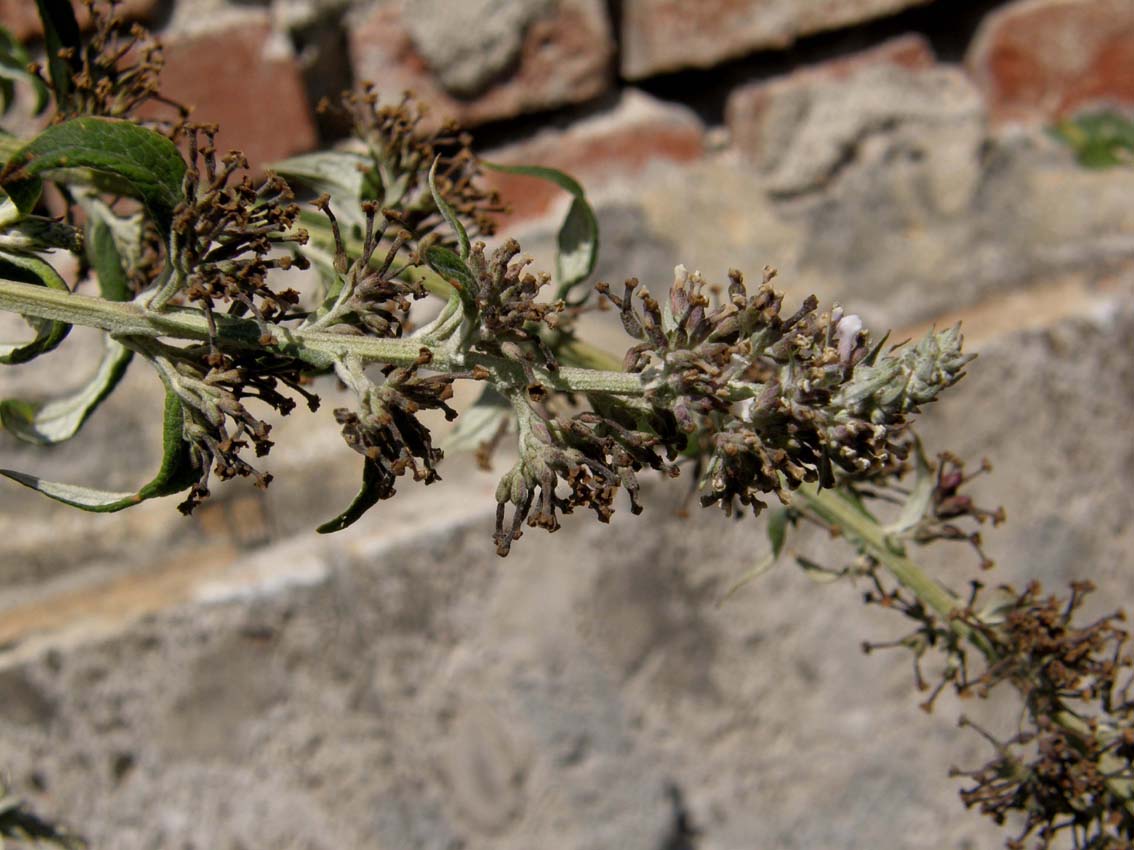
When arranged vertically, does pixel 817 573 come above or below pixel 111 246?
below

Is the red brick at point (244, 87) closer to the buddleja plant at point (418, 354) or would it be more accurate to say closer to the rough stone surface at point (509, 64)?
the rough stone surface at point (509, 64)

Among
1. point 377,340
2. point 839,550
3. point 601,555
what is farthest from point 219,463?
point 839,550

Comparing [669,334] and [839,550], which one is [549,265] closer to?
[839,550]

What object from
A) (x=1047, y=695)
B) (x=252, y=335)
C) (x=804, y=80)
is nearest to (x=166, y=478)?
(x=252, y=335)

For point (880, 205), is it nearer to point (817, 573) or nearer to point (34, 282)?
point (817, 573)

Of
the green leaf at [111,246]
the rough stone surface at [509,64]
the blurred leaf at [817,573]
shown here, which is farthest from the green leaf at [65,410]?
the rough stone surface at [509,64]

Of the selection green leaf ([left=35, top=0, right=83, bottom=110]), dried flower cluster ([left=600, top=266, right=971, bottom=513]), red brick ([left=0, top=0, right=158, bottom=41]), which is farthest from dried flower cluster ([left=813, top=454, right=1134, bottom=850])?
red brick ([left=0, top=0, right=158, bottom=41])
